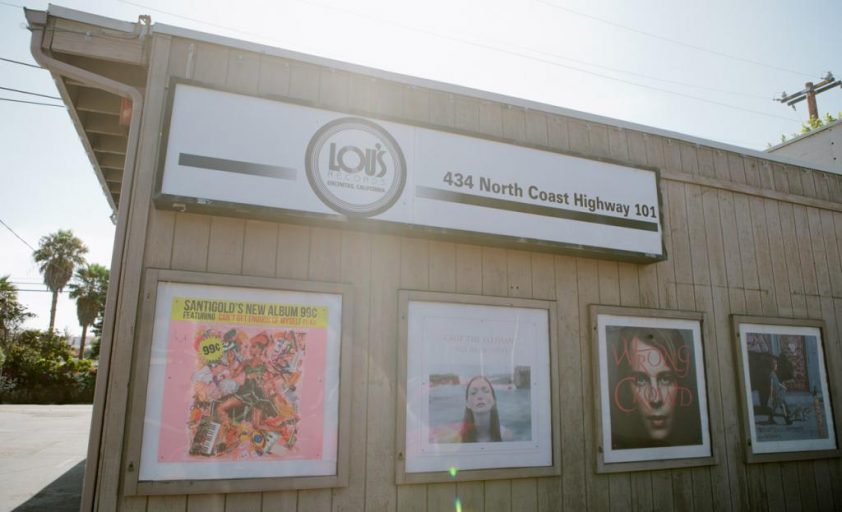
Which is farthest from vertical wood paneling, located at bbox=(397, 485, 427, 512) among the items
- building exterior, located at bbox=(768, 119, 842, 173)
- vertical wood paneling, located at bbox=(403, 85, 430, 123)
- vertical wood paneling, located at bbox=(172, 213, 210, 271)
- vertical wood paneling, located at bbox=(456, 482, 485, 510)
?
building exterior, located at bbox=(768, 119, 842, 173)

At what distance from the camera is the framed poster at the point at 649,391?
4469 mm

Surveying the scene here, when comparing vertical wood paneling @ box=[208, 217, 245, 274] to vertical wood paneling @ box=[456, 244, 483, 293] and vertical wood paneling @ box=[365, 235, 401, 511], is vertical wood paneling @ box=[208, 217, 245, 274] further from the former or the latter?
vertical wood paneling @ box=[456, 244, 483, 293]

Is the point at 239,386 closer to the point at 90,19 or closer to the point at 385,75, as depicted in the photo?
the point at 385,75

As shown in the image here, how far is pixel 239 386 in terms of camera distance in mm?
3418

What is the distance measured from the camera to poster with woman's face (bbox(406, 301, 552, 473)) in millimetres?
3878

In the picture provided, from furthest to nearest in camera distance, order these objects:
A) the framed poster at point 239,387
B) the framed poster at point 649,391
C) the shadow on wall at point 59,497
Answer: the shadow on wall at point 59,497 < the framed poster at point 649,391 < the framed poster at point 239,387

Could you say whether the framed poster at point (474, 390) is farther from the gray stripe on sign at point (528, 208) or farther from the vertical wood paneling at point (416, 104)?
the vertical wood paneling at point (416, 104)

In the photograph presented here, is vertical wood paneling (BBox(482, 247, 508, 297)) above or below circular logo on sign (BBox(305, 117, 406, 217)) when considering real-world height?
below

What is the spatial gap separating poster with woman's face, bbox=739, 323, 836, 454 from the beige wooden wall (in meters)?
0.18

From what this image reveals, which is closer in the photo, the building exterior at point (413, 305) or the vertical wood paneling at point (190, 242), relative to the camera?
the building exterior at point (413, 305)

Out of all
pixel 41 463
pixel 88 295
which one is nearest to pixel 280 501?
pixel 41 463

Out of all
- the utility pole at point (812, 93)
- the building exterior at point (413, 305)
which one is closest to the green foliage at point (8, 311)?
the building exterior at point (413, 305)

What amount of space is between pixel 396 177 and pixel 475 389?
1674 millimetres

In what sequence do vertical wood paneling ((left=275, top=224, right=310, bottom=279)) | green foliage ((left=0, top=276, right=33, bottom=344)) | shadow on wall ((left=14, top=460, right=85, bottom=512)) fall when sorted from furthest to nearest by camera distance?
green foliage ((left=0, top=276, right=33, bottom=344)) < shadow on wall ((left=14, top=460, right=85, bottom=512)) < vertical wood paneling ((left=275, top=224, right=310, bottom=279))
